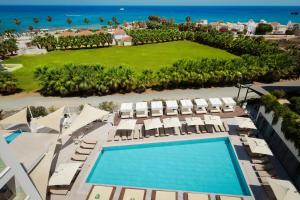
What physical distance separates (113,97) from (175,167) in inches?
544

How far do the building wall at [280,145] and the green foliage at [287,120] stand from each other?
41 centimetres

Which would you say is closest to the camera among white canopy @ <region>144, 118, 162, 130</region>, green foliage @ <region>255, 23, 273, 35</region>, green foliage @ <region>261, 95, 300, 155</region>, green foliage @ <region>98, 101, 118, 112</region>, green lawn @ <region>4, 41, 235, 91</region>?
green foliage @ <region>261, 95, 300, 155</region>

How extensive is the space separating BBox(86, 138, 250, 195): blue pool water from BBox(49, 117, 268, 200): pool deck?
38 cm

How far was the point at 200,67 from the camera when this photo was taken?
2842cm

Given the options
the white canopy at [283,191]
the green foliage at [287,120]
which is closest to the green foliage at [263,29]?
the green foliage at [287,120]

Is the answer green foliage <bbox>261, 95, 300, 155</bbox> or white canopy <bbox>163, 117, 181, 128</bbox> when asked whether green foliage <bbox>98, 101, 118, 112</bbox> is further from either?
green foliage <bbox>261, 95, 300, 155</bbox>

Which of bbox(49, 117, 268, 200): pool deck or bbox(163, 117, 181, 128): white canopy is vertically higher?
bbox(163, 117, 181, 128): white canopy

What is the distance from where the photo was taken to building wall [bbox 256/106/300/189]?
14.0m

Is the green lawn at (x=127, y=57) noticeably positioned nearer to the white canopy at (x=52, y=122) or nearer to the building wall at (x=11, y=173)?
the white canopy at (x=52, y=122)

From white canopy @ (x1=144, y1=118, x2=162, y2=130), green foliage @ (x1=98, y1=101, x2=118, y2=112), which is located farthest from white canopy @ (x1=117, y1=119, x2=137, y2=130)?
green foliage @ (x1=98, y1=101, x2=118, y2=112)

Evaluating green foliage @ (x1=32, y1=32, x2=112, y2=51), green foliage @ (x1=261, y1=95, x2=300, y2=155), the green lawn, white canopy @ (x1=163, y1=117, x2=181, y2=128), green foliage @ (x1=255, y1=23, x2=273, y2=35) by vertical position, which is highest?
green foliage @ (x1=255, y1=23, x2=273, y2=35)

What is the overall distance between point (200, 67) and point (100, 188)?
20749 millimetres

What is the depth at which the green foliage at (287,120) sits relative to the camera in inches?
544

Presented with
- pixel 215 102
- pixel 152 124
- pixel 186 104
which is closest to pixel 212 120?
pixel 215 102
